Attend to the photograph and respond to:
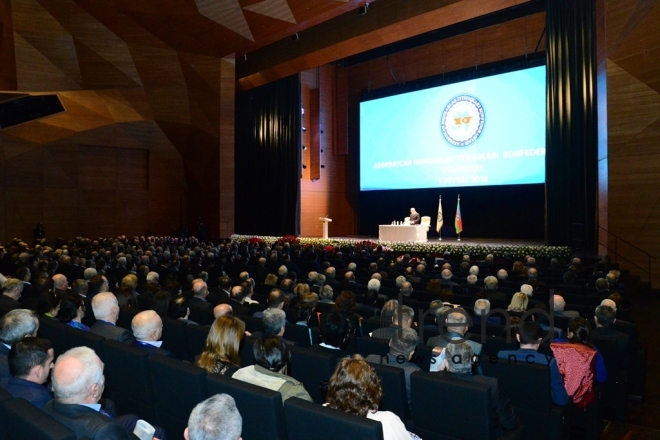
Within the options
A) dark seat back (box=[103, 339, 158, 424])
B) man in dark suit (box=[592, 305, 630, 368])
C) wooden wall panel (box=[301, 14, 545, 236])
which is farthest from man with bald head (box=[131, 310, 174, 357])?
wooden wall panel (box=[301, 14, 545, 236])

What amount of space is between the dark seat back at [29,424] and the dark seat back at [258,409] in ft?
2.60

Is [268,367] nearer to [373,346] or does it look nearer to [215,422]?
[215,422]

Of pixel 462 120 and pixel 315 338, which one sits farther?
pixel 462 120

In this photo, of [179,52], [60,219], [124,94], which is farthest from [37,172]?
[179,52]

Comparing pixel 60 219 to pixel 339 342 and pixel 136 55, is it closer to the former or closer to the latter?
pixel 136 55

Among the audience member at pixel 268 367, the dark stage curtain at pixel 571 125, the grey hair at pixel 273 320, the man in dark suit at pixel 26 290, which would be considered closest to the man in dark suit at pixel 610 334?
the grey hair at pixel 273 320

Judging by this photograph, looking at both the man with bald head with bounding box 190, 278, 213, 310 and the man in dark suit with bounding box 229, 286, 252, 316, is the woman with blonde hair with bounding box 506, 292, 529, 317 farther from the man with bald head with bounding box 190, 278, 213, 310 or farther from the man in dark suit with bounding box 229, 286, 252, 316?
the man with bald head with bounding box 190, 278, 213, 310

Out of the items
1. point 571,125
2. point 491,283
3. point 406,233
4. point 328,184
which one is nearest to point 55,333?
point 491,283

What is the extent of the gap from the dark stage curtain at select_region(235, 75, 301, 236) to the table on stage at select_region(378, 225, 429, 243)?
5.51 m

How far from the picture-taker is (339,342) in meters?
3.44

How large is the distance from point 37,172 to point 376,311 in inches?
680

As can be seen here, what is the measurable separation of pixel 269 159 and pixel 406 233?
8336mm

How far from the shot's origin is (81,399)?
2180 mm

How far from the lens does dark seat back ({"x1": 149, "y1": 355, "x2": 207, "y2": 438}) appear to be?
2.68 metres
